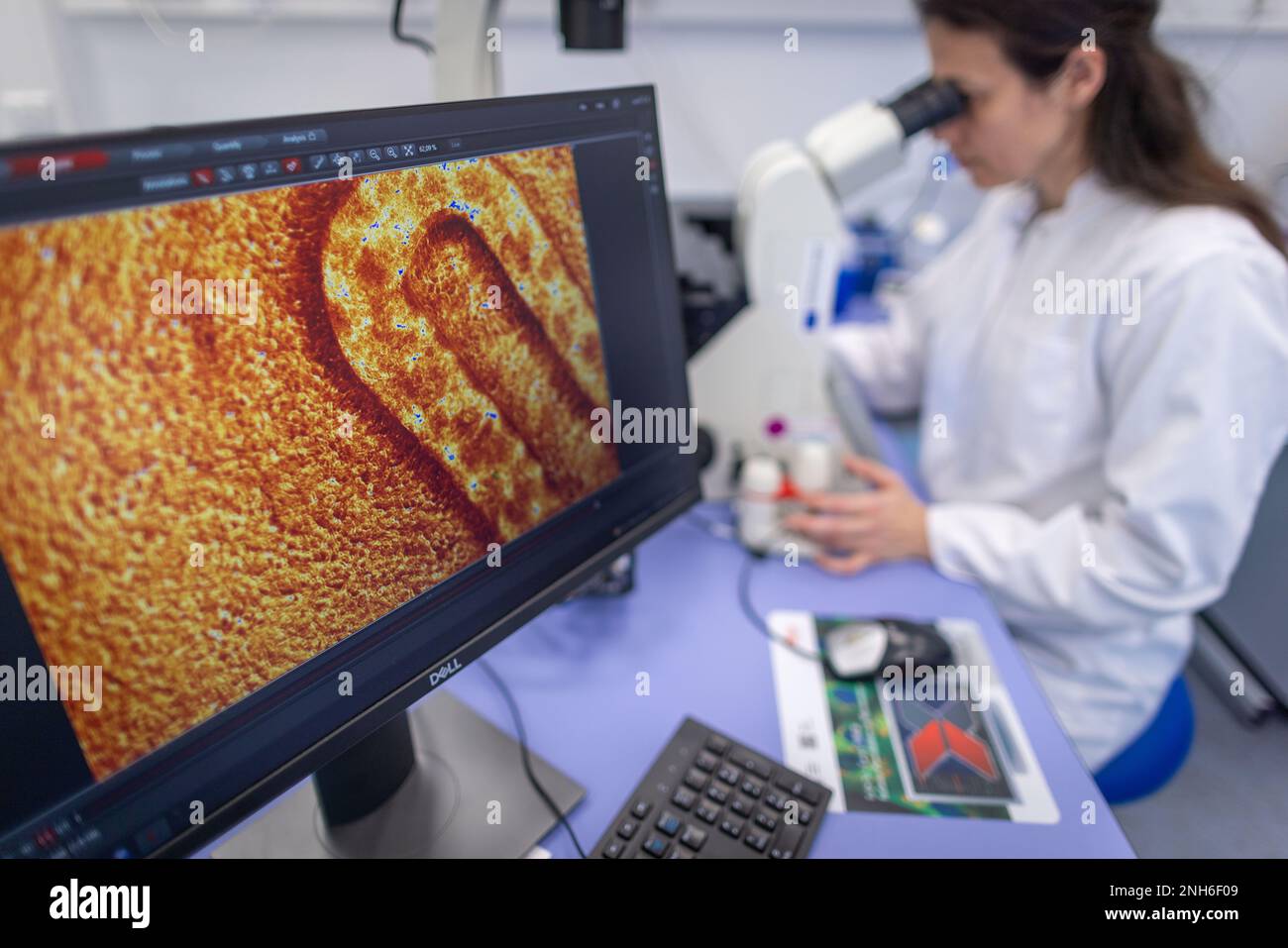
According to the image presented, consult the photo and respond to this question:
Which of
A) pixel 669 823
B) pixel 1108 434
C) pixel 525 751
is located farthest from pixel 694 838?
pixel 1108 434

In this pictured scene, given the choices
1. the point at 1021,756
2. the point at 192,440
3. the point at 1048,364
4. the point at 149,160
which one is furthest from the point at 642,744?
the point at 1048,364

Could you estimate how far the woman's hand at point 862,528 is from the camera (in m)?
0.90

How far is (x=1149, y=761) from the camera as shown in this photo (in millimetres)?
923

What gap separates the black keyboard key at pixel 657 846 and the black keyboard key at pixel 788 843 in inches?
3.0

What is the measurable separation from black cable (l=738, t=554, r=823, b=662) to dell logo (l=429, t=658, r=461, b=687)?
1.19 ft

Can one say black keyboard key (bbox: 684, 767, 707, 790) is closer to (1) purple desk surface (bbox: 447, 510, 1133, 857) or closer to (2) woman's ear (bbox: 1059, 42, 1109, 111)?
(1) purple desk surface (bbox: 447, 510, 1133, 857)

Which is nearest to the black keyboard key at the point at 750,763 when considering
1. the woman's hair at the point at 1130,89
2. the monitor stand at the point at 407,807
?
the monitor stand at the point at 407,807

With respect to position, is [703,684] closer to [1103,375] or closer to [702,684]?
[702,684]

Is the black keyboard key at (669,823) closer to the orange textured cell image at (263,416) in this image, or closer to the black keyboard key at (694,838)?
the black keyboard key at (694,838)

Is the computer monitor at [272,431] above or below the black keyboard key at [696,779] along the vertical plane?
above

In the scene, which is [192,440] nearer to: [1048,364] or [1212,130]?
[1048,364]

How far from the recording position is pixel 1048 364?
3.21 feet

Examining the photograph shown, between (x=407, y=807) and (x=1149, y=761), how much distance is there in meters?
0.88
